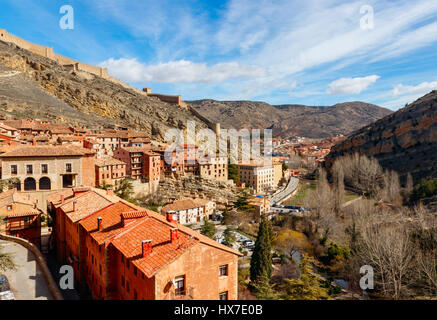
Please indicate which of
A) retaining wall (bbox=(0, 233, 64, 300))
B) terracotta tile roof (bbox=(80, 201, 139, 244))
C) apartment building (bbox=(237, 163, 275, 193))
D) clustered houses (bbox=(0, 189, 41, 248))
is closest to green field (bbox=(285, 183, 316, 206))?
apartment building (bbox=(237, 163, 275, 193))

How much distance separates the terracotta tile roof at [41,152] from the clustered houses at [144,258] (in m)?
12.7

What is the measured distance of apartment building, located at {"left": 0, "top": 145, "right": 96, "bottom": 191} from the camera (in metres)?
25.2

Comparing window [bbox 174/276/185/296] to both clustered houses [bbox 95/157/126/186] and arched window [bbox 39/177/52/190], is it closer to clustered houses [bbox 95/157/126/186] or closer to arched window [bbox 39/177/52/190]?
arched window [bbox 39/177/52/190]

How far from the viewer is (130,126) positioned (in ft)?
224

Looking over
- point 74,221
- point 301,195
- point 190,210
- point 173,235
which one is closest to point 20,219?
point 74,221

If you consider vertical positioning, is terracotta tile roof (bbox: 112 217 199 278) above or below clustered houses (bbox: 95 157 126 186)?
below

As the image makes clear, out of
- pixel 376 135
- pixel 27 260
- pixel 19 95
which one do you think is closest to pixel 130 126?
pixel 19 95

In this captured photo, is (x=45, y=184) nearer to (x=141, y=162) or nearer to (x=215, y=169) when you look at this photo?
(x=141, y=162)

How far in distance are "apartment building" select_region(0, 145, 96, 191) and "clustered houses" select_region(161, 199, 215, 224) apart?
14.1m

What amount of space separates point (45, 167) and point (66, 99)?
46951mm

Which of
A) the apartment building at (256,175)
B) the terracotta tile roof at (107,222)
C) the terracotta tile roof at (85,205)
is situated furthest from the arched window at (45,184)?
the apartment building at (256,175)

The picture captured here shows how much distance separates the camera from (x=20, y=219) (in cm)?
1959
